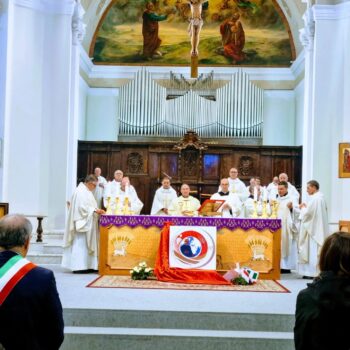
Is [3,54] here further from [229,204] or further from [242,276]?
[242,276]

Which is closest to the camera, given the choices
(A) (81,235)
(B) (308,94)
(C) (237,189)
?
(A) (81,235)

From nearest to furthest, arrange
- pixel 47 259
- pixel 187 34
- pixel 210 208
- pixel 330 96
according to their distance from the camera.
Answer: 1. pixel 210 208
2. pixel 47 259
3. pixel 330 96
4. pixel 187 34

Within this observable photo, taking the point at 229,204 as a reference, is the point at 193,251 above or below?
below

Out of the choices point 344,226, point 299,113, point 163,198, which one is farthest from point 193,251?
point 299,113

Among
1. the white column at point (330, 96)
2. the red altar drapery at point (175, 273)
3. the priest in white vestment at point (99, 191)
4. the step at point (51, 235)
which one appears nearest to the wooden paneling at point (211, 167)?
the priest in white vestment at point (99, 191)

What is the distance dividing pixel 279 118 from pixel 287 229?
7.96 m

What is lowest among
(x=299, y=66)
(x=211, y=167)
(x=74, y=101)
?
(x=211, y=167)

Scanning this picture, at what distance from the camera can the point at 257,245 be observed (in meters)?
9.24

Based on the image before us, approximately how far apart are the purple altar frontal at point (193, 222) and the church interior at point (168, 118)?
103 centimetres

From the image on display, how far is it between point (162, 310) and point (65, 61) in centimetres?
731

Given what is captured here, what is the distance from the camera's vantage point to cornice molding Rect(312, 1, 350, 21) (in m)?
12.2

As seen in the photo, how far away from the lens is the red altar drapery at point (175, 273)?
873 cm

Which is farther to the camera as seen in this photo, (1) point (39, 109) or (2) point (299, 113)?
(2) point (299, 113)

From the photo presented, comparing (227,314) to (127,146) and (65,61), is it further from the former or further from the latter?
(127,146)
